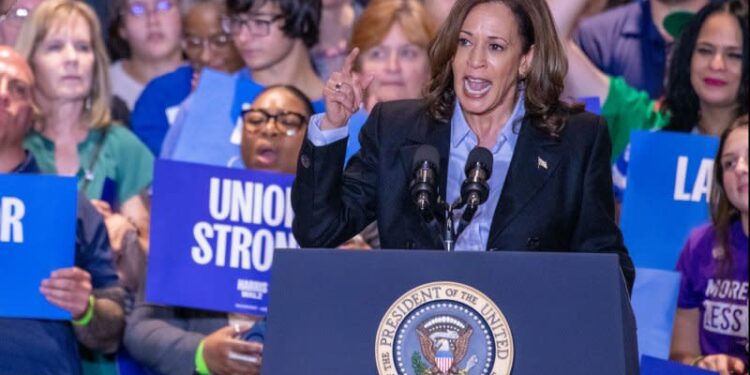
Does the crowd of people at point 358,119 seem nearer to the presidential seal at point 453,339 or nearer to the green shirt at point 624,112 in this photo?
the green shirt at point 624,112

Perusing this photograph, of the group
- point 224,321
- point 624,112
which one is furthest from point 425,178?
point 624,112

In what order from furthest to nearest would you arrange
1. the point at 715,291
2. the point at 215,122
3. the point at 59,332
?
the point at 215,122 → the point at 715,291 → the point at 59,332

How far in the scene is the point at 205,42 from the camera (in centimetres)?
668

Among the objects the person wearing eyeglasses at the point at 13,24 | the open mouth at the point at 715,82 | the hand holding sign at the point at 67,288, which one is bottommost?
the hand holding sign at the point at 67,288

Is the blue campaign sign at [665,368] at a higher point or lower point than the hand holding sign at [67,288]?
lower

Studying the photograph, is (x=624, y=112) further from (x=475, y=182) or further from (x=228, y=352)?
(x=475, y=182)

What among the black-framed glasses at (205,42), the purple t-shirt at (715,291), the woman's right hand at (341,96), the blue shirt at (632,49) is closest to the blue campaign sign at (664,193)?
the purple t-shirt at (715,291)

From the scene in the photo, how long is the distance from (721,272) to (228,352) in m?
1.86

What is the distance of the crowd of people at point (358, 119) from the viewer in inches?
141

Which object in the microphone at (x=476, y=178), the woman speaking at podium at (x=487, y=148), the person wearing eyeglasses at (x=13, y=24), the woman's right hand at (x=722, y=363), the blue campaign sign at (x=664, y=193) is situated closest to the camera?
the microphone at (x=476, y=178)

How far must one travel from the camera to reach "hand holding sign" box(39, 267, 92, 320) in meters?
4.67

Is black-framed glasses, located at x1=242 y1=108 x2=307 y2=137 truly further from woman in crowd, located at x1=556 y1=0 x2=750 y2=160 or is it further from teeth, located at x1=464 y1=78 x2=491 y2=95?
teeth, located at x1=464 y1=78 x2=491 y2=95

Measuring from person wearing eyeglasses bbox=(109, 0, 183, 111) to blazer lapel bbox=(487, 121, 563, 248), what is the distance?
3361 mm

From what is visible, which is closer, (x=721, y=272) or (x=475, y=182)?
(x=475, y=182)
